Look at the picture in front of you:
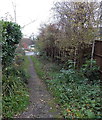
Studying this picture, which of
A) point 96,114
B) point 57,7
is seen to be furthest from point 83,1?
point 96,114

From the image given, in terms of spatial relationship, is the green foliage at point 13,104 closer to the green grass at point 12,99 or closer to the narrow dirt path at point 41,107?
A: the green grass at point 12,99

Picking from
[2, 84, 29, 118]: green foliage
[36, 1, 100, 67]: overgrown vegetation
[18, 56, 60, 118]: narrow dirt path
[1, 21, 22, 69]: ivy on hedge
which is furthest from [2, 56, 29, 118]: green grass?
[36, 1, 100, 67]: overgrown vegetation

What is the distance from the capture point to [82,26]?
185 inches

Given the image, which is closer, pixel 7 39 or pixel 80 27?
pixel 7 39

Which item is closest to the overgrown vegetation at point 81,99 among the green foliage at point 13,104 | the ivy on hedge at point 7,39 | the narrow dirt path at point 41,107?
the narrow dirt path at point 41,107

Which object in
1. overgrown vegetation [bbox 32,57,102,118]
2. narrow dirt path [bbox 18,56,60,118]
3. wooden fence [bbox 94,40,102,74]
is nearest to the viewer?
overgrown vegetation [bbox 32,57,102,118]

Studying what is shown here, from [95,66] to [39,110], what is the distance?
9.22 feet

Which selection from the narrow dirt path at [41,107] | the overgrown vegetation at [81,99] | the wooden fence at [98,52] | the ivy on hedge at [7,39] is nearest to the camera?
the overgrown vegetation at [81,99]

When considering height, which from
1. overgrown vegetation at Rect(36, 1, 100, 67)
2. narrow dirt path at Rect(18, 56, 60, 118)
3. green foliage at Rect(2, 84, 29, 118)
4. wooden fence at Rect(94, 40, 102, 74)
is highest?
overgrown vegetation at Rect(36, 1, 100, 67)

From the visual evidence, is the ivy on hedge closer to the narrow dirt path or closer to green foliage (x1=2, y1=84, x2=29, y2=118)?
green foliage (x1=2, y1=84, x2=29, y2=118)

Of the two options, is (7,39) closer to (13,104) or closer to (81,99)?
(13,104)

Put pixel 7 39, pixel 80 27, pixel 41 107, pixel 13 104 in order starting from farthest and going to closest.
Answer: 1. pixel 80 27
2. pixel 7 39
3. pixel 41 107
4. pixel 13 104

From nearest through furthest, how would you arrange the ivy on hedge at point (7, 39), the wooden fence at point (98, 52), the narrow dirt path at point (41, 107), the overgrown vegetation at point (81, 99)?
the overgrown vegetation at point (81, 99) → the narrow dirt path at point (41, 107) → the ivy on hedge at point (7, 39) → the wooden fence at point (98, 52)

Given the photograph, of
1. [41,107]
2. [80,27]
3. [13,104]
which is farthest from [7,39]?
[80,27]
